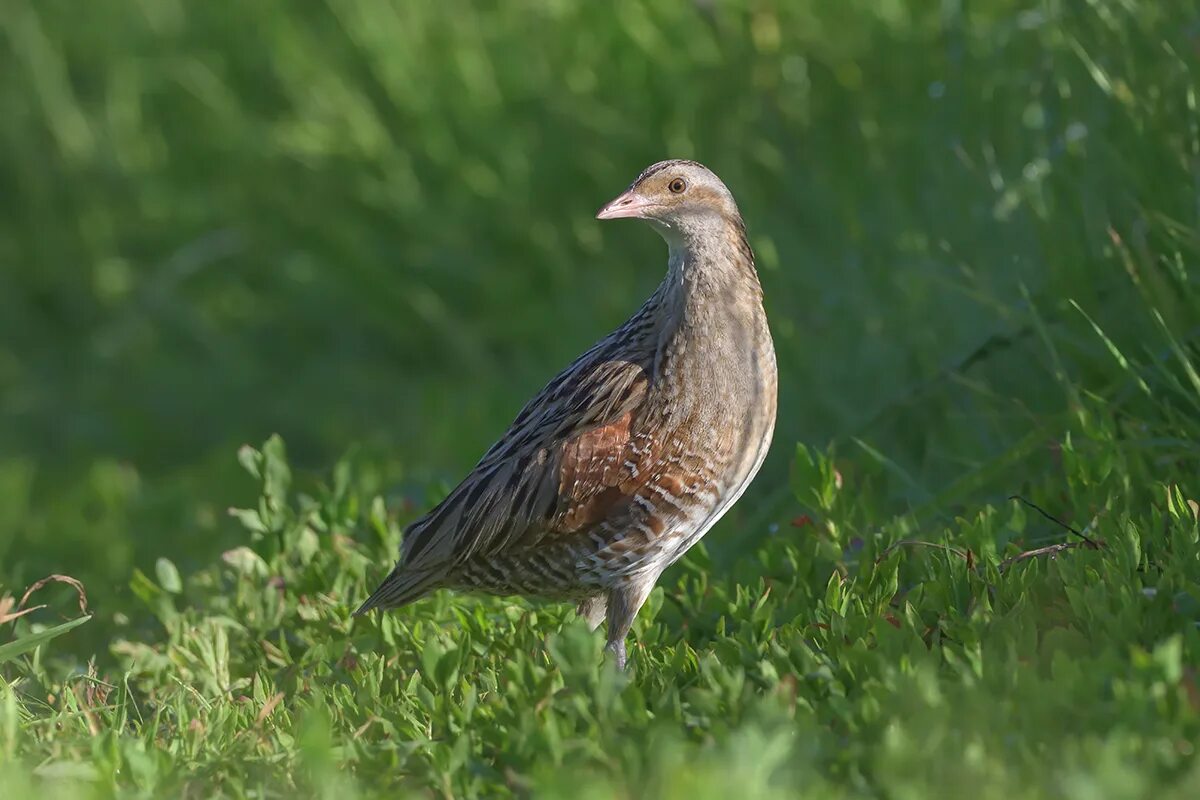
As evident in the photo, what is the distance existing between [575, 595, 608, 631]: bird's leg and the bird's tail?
1.24ft

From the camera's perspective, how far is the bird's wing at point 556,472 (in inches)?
160

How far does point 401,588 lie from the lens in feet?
14.1

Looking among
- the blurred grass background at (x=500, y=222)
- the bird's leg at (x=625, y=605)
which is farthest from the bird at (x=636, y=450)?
the blurred grass background at (x=500, y=222)

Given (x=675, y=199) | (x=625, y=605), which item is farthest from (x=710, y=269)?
(x=625, y=605)

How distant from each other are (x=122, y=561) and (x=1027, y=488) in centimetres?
315

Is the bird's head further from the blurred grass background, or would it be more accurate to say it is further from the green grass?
the blurred grass background

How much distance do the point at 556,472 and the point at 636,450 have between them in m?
0.20

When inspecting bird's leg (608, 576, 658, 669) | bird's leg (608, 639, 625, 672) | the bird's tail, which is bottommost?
bird's leg (608, 639, 625, 672)

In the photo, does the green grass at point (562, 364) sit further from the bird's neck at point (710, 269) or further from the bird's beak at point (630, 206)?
the bird's beak at point (630, 206)

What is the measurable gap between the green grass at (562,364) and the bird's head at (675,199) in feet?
2.02

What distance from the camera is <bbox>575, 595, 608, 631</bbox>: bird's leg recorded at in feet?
14.5

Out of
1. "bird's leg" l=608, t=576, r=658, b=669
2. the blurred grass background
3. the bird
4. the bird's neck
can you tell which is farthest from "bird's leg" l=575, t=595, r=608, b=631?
the blurred grass background

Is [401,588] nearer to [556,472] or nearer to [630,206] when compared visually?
[556,472]

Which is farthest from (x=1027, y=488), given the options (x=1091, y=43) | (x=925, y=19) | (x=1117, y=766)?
(x=925, y=19)
